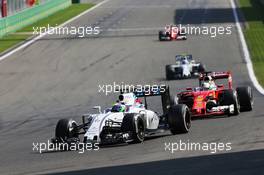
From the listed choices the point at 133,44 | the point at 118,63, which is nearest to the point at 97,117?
the point at 118,63

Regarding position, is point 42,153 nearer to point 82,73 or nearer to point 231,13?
point 82,73

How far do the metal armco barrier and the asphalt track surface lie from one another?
3.36m

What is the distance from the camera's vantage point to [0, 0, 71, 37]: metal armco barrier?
64.2 metres

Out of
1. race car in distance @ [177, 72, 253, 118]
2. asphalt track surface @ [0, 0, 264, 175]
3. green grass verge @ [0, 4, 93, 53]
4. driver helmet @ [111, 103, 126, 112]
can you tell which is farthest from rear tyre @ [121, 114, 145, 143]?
green grass verge @ [0, 4, 93, 53]

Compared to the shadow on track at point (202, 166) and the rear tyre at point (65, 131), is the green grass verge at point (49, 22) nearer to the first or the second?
the rear tyre at point (65, 131)

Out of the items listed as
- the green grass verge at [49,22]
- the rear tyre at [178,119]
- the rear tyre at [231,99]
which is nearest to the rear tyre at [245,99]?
the rear tyre at [231,99]

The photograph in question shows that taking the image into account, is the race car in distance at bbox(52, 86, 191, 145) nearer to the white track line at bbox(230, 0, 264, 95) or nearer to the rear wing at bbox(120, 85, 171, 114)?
the rear wing at bbox(120, 85, 171, 114)

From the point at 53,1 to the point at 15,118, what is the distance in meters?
54.3

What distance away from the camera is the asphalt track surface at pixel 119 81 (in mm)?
16125

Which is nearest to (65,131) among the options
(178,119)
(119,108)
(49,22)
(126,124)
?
(119,108)

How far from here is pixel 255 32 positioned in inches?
2462

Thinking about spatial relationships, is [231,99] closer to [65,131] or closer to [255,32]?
[65,131]

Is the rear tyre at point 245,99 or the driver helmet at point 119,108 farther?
the rear tyre at point 245,99

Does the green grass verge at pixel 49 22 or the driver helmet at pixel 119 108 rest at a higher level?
the driver helmet at pixel 119 108
